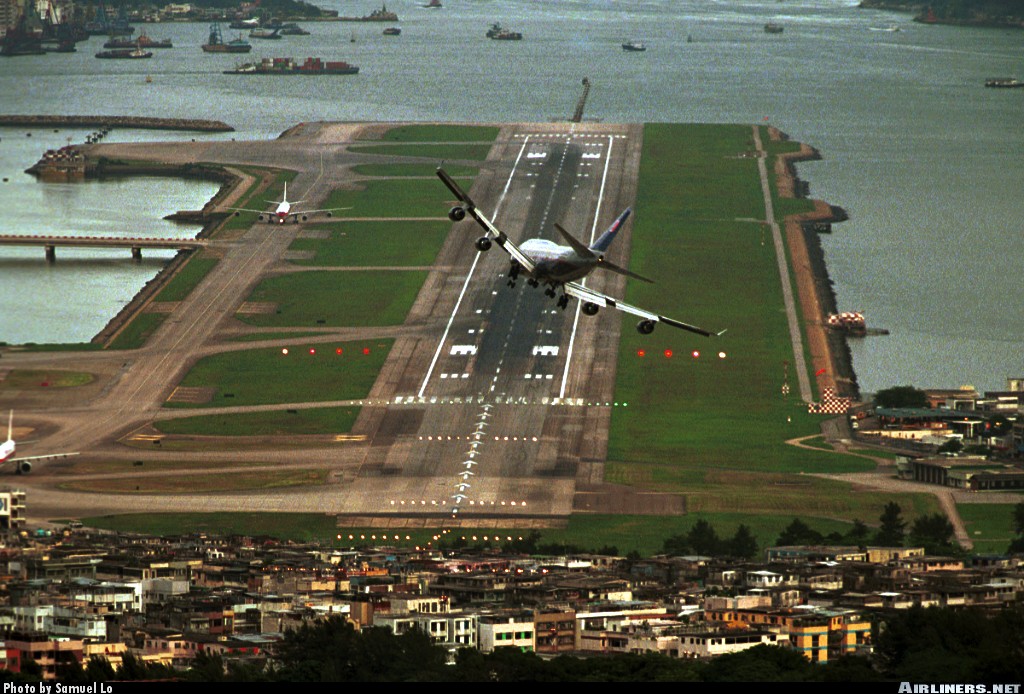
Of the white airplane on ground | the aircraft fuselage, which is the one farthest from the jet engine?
the aircraft fuselage

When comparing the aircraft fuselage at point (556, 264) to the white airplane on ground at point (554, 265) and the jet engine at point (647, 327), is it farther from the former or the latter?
the jet engine at point (647, 327)

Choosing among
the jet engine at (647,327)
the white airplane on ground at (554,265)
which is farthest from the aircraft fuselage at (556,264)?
the jet engine at (647,327)

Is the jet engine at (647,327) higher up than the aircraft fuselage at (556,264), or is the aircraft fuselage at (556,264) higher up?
the aircraft fuselage at (556,264)

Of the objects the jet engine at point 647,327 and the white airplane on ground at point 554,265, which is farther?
the jet engine at point 647,327

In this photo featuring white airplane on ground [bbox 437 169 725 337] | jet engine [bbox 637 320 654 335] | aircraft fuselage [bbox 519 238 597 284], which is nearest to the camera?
white airplane on ground [bbox 437 169 725 337]

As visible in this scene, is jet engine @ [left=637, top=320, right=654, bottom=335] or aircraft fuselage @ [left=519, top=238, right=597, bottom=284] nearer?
jet engine @ [left=637, top=320, right=654, bottom=335]

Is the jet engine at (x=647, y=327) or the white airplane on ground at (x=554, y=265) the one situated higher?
the white airplane on ground at (x=554, y=265)

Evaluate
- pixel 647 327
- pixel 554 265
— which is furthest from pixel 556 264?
pixel 647 327

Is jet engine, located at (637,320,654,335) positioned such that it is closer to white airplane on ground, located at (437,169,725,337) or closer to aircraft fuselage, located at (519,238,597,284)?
white airplane on ground, located at (437,169,725,337)

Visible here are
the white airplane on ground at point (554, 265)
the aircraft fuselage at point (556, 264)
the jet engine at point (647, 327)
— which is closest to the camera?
the white airplane on ground at point (554, 265)

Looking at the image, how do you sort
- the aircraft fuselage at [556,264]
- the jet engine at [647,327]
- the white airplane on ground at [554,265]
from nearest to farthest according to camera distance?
the white airplane on ground at [554,265], the jet engine at [647,327], the aircraft fuselage at [556,264]

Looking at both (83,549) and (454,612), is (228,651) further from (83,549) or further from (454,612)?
(83,549)

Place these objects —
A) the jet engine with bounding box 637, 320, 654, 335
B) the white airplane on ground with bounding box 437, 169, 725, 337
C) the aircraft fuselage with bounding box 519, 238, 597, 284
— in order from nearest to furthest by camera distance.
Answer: the white airplane on ground with bounding box 437, 169, 725, 337, the jet engine with bounding box 637, 320, 654, 335, the aircraft fuselage with bounding box 519, 238, 597, 284
